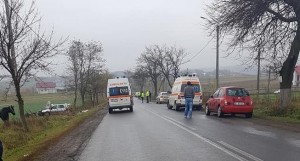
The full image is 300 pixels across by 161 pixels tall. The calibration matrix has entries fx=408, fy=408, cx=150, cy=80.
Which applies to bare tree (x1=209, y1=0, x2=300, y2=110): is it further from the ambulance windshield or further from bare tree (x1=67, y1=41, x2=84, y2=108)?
bare tree (x1=67, y1=41, x2=84, y2=108)

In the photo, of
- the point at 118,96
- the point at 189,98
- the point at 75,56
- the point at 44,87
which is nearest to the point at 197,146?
the point at 189,98

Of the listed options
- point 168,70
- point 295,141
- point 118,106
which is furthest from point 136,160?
point 168,70

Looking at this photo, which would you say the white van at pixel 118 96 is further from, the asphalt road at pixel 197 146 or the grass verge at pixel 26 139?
the asphalt road at pixel 197 146

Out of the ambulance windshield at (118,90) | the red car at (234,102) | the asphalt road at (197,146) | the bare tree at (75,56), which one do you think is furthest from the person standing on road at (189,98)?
the bare tree at (75,56)

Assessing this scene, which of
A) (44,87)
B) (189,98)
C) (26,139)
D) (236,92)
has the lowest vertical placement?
(26,139)

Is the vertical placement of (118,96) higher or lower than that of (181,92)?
lower

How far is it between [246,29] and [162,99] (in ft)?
108

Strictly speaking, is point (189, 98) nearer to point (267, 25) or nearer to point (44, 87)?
point (267, 25)

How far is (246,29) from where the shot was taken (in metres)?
19.9

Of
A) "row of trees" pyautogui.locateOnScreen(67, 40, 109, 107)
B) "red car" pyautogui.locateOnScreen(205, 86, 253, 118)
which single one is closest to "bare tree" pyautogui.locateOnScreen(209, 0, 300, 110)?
"red car" pyautogui.locateOnScreen(205, 86, 253, 118)

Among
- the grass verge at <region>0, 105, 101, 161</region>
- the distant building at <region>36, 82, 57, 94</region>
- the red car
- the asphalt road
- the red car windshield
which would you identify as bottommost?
the grass verge at <region>0, 105, 101, 161</region>

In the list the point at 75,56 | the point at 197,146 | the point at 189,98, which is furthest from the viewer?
the point at 75,56

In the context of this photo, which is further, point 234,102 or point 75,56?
point 75,56

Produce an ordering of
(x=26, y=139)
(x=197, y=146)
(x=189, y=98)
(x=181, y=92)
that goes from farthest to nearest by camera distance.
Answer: (x=181, y=92) → (x=189, y=98) → (x=26, y=139) → (x=197, y=146)
